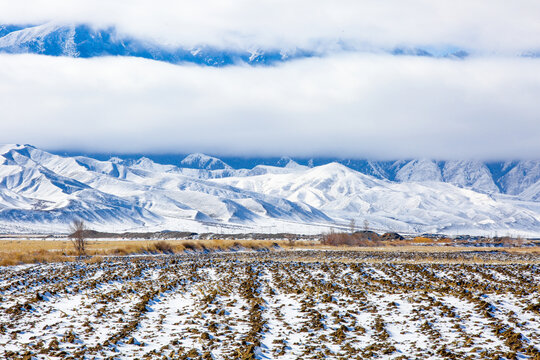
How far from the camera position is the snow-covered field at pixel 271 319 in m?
17.5

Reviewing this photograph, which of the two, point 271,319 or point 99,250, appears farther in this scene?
point 99,250

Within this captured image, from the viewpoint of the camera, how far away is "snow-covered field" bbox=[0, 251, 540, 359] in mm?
17453

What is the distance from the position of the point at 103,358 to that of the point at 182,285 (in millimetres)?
16688

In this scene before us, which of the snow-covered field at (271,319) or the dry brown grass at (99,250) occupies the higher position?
the snow-covered field at (271,319)

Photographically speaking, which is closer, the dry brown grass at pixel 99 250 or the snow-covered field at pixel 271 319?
the snow-covered field at pixel 271 319

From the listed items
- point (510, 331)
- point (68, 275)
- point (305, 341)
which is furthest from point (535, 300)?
point (68, 275)

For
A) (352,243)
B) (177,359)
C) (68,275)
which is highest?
(177,359)

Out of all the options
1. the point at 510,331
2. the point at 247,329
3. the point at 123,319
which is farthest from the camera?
the point at 123,319

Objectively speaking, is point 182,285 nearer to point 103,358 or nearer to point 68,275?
point 68,275

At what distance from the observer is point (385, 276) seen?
3881cm

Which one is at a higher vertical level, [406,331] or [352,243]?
[406,331]

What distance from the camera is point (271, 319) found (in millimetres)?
22438

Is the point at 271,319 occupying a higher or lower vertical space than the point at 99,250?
higher

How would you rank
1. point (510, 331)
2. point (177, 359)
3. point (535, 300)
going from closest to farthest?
point (177, 359)
point (510, 331)
point (535, 300)
